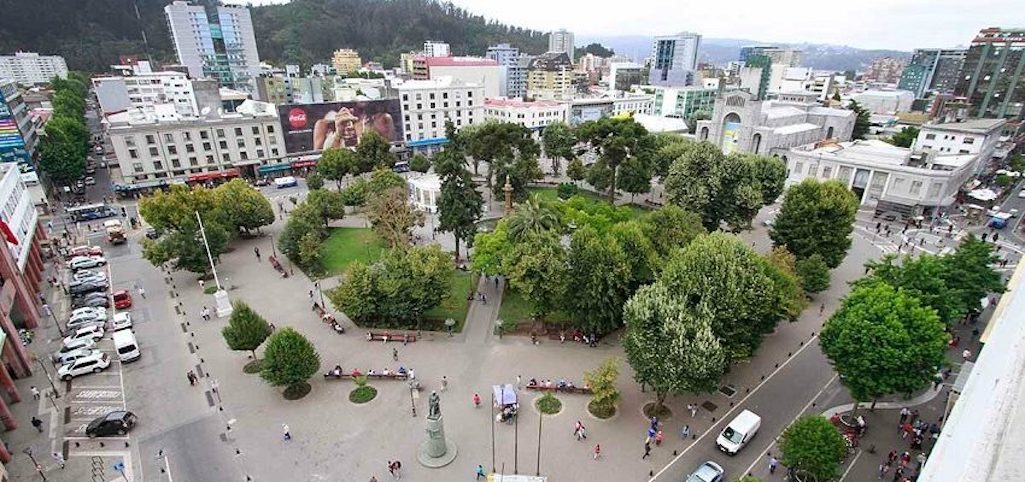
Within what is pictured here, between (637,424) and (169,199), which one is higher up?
(169,199)

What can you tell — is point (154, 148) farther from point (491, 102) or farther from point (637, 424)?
point (637, 424)

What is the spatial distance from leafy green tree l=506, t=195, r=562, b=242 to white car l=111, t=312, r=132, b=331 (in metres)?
29.1

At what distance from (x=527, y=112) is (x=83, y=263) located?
71.3m

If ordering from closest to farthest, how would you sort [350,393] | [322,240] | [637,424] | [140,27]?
1. [637,424]
2. [350,393]
3. [322,240]
4. [140,27]

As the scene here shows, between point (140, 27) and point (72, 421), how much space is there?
185902 millimetres

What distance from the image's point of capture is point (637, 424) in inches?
1067

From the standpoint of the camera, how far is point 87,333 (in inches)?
1362

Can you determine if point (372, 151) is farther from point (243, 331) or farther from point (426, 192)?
point (243, 331)

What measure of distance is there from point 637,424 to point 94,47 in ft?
661

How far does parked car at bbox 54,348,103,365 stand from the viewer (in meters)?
31.5

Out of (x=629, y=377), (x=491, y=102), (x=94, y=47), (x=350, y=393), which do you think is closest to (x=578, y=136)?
(x=491, y=102)

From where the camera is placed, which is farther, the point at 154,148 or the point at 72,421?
the point at 154,148

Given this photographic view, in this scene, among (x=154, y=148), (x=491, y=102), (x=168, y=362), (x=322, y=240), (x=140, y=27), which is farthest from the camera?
(x=140, y=27)

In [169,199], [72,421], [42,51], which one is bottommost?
[72,421]
